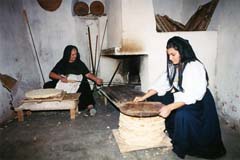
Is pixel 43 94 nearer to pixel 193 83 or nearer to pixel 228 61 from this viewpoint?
pixel 193 83

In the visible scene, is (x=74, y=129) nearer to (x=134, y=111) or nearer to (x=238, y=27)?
(x=134, y=111)

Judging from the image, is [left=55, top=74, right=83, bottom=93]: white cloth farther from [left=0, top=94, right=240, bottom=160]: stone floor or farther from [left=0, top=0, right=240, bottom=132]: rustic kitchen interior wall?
[left=0, top=0, right=240, bottom=132]: rustic kitchen interior wall

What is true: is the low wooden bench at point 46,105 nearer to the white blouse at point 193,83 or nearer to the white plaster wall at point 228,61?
the white blouse at point 193,83

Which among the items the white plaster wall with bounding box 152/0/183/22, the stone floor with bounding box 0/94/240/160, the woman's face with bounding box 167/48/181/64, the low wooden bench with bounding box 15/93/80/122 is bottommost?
the stone floor with bounding box 0/94/240/160

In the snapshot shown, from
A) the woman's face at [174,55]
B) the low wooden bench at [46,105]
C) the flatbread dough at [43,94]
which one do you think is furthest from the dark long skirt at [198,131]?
the flatbread dough at [43,94]

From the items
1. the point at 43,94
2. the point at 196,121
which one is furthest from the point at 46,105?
the point at 196,121

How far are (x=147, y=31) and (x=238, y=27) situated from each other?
117 cm

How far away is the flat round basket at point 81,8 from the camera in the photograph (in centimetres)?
466

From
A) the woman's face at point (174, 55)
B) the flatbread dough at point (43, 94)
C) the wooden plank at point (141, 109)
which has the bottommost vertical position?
the flatbread dough at point (43, 94)

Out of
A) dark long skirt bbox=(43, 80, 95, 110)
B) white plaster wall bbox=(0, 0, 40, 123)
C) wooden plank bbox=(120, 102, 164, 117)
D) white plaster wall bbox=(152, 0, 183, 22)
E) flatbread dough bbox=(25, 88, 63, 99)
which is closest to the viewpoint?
wooden plank bbox=(120, 102, 164, 117)

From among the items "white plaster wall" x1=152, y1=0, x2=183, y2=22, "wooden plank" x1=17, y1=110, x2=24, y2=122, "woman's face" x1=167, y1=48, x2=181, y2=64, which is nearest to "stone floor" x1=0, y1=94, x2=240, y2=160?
"wooden plank" x1=17, y1=110, x2=24, y2=122

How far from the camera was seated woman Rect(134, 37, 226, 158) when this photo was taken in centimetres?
217

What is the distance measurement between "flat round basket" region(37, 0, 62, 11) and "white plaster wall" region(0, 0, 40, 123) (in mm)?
404

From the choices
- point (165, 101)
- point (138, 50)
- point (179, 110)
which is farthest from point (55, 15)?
point (179, 110)
